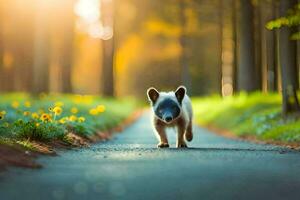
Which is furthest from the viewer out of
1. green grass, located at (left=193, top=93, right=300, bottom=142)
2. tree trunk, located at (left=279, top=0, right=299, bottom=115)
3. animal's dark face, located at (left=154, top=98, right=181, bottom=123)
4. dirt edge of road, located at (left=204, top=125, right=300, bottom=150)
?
tree trunk, located at (left=279, top=0, right=299, bottom=115)

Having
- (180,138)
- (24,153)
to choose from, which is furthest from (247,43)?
(24,153)

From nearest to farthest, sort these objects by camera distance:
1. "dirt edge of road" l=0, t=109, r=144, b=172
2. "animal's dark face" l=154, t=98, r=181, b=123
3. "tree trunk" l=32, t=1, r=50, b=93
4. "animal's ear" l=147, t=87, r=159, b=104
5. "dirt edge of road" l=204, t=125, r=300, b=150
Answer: "dirt edge of road" l=0, t=109, r=144, b=172
"animal's dark face" l=154, t=98, r=181, b=123
"animal's ear" l=147, t=87, r=159, b=104
"dirt edge of road" l=204, t=125, r=300, b=150
"tree trunk" l=32, t=1, r=50, b=93

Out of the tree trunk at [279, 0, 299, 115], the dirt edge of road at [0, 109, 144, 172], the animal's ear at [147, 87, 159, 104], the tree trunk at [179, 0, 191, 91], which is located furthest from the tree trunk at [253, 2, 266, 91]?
the dirt edge of road at [0, 109, 144, 172]

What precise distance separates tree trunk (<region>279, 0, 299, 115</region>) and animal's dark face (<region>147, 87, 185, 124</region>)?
8450 millimetres

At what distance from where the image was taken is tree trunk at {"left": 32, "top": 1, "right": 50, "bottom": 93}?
117 ft

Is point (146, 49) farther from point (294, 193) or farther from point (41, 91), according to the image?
point (294, 193)

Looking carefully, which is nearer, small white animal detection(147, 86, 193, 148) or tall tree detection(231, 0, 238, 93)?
small white animal detection(147, 86, 193, 148)

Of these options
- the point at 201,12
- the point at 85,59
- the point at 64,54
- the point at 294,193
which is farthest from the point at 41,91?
the point at 85,59

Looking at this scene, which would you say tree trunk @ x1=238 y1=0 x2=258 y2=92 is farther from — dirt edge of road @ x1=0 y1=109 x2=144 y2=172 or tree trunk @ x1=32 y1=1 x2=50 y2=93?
dirt edge of road @ x1=0 y1=109 x2=144 y2=172

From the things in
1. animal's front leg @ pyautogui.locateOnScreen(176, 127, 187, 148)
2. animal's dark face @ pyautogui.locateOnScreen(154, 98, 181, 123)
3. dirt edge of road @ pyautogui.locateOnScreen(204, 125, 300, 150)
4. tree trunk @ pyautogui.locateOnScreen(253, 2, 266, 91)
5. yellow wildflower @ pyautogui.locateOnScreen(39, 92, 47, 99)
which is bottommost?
dirt edge of road @ pyautogui.locateOnScreen(204, 125, 300, 150)

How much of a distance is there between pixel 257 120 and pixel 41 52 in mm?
14291

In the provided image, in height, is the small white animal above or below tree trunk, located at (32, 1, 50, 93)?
below

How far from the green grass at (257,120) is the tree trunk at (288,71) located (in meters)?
0.57

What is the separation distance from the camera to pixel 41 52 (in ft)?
118
